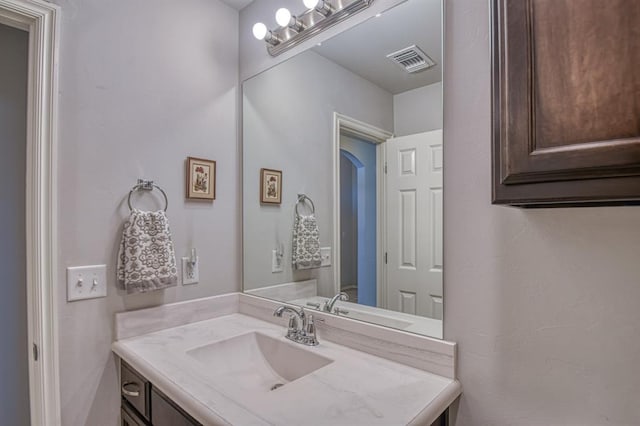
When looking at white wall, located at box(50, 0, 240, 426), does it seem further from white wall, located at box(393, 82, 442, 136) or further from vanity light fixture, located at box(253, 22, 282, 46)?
white wall, located at box(393, 82, 442, 136)

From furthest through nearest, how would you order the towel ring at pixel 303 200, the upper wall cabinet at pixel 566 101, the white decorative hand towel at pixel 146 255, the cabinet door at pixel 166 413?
1. the towel ring at pixel 303 200
2. the white decorative hand towel at pixel 146 255
3. the cabinet door at pixel 166 413
4. the upper wall cabinet at pixel 566 101

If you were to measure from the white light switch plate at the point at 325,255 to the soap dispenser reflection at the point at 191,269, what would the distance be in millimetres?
581

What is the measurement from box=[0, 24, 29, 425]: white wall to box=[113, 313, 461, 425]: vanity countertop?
1.03 meters

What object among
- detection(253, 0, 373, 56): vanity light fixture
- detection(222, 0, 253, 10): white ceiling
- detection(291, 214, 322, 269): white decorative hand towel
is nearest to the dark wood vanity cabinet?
detection(291, 214, 322, 269): white decorative hand towel

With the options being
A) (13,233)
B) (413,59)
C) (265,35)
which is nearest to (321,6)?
(265,35)

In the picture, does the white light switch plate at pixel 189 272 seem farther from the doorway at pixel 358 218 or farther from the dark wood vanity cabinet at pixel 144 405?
the doorway at pixel 358 218

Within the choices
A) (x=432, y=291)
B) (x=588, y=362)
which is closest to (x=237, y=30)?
(x=432, y=291)

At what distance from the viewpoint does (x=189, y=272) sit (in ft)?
5.13

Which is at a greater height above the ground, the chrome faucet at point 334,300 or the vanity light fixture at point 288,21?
the vanity light fixture at point 288,21

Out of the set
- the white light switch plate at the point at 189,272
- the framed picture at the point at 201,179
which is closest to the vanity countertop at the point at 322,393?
the white light switch plate at the point at 189,272

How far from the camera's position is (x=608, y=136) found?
0.57m

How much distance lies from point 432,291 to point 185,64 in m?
1.40

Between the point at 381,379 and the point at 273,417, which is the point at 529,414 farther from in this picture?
the point at 273,417

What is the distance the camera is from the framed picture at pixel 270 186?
5.45 ft
